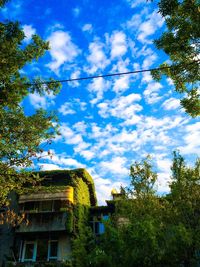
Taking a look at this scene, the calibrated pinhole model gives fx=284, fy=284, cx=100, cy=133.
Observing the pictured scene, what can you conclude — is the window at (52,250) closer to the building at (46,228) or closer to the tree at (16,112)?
the building at (46,228)

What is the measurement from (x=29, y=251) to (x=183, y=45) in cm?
2539

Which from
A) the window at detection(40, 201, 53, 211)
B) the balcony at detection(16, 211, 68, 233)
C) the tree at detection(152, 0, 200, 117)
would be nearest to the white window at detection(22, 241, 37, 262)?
the balcony at detection(16, 211, 68, 233)

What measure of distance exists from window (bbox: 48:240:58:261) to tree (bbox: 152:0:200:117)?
21.5m

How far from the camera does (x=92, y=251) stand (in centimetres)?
1189

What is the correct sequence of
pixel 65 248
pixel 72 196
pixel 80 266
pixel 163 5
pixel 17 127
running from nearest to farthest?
pixel 163 5
pixel 80 266
pixel 17 127
pixel 65 248
pixel 72 196

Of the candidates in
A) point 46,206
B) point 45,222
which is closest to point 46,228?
point 45,222

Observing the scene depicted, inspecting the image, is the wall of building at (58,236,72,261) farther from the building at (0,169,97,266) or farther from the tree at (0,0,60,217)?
the tree at (0,0,60,217)

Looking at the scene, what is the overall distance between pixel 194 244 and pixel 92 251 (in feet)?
15.0

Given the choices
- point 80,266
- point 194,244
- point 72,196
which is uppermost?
point 72,196

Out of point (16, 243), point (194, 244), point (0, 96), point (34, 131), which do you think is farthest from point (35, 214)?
point (194, 244)

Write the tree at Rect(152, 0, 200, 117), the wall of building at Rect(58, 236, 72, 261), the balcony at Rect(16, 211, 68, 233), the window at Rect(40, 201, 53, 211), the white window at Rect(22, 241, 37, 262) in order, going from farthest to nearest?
the window at Rect(40, 201, 53, 211) < the balcony at Rect(16, 211, 68, 233) < the white window at Rect(22, 241, 37, 262) < the wall of building at Rect(58, 236, 72, 261) < the tree at Rect(152, 0, 200, 117)

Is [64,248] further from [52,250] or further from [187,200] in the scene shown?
[187,200]

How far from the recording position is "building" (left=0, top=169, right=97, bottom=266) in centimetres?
2791

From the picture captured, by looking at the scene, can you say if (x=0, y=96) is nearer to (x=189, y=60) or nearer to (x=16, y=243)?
(x=189, y=60)
